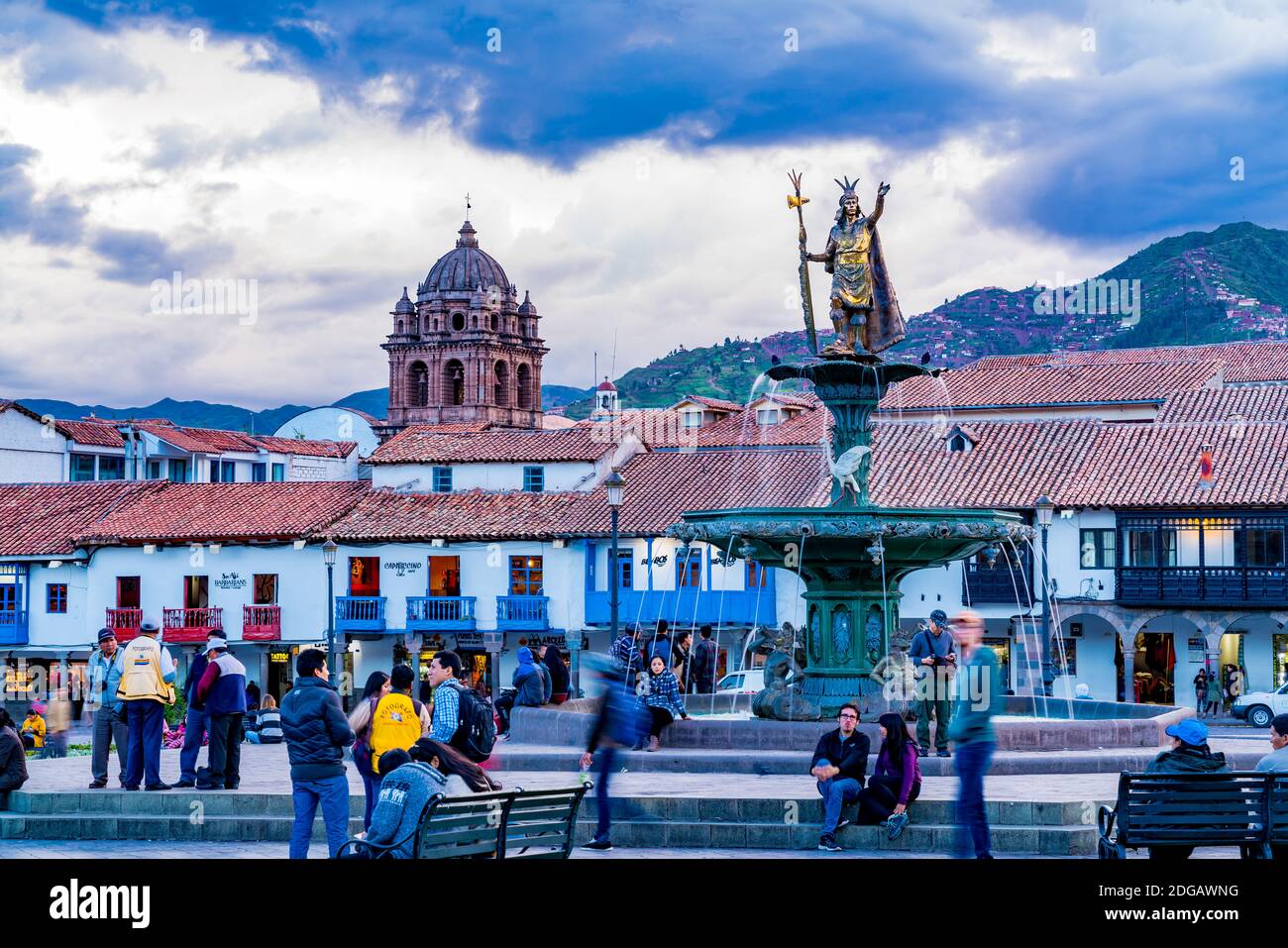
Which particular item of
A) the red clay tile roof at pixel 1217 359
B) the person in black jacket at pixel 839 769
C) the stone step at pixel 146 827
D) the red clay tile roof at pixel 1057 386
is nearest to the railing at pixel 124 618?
the red clay tile roof at pixel 1057 386

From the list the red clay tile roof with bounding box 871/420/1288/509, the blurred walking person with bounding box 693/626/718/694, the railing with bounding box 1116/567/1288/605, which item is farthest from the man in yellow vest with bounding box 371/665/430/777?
the railing with bounding box 1116/567/1288/605

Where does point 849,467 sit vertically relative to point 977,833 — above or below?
above

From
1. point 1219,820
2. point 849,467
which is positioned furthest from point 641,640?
point 1219,820

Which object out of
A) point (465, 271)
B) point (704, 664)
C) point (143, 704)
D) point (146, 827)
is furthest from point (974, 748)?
point (465, 271)

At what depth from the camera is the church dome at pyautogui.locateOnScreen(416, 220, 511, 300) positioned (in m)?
116

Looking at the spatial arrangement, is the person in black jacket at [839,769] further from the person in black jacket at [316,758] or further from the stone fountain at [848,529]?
the stone fountain at [848,529]

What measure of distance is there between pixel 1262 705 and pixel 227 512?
29195mm

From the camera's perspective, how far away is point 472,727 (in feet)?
42.1

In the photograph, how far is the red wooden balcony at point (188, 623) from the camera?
50750mm

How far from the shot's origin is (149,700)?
49.0ft

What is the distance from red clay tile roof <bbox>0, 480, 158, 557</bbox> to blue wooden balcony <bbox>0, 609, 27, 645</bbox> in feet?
5.85

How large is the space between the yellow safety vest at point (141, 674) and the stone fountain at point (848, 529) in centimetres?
566
